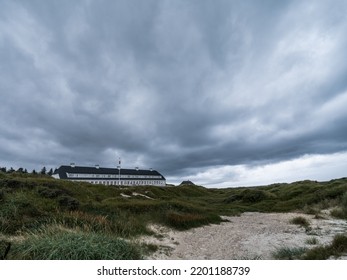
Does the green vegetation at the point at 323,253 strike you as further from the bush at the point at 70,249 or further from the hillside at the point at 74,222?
the bush at the point at 70,249

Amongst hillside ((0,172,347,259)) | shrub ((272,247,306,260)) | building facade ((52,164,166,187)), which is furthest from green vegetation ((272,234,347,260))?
building facade ((52,164,166,187))

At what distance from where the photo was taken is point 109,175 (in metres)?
102

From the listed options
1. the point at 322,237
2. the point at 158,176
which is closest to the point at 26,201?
the point at 322,237

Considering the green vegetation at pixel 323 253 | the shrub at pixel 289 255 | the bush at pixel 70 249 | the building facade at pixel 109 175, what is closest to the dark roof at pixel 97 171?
the building facade at pixel 109 175

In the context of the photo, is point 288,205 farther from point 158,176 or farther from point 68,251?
point 158,176

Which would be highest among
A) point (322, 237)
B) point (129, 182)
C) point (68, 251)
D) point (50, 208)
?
point (129, 182)

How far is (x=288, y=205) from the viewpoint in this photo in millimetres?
30688

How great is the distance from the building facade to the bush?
78723 mm

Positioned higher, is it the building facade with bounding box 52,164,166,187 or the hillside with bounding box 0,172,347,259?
the building facade with bounding box 52,164,166,187

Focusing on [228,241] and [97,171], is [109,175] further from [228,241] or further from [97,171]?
[228,241]

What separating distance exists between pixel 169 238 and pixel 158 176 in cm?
10665

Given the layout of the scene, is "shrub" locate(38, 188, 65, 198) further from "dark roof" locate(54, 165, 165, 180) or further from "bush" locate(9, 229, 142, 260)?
"dark roof" locate(54, 165, 165, 180)

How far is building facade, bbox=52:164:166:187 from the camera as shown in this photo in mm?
90125

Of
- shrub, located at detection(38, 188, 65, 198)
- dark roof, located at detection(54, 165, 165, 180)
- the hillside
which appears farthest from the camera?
dark roof, located at detection(54, 165, 165, 180)
